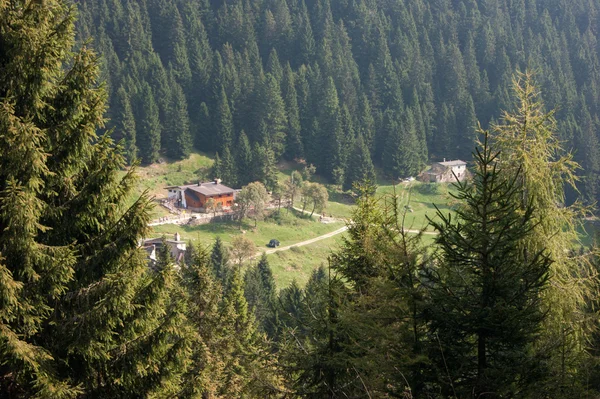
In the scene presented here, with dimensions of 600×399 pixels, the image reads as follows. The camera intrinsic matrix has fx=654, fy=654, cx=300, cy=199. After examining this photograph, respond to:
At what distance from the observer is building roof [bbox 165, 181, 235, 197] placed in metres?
85.4

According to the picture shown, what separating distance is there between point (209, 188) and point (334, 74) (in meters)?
57.7

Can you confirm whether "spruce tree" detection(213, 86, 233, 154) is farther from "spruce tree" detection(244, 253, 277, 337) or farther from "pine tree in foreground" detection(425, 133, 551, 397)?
"pine tree in foreground" detection(425, 133, 551, 397)

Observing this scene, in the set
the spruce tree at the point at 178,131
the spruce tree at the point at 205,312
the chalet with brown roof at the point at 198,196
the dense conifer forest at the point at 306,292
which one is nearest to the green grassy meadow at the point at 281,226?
the spruce tree at the point at 178,131

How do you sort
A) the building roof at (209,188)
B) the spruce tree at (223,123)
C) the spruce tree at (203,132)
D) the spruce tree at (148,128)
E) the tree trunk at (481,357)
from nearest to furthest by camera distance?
the tree trunk at (481,357)
the building roof at (209,188)
the spruce tree at (148,128)
the spruce tree at (223,123)
the spruce tree at (203,132)

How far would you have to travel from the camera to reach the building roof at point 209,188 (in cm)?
8536

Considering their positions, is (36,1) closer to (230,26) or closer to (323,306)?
(323,306)

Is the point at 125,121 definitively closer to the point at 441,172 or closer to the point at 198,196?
the point at 198,196

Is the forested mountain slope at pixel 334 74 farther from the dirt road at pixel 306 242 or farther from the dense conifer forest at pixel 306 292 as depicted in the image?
the dense conifer forest at pixel 306 292

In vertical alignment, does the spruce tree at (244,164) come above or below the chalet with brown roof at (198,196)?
above

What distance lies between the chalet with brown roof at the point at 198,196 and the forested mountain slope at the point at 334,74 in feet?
21.7

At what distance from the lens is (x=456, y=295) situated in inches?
354

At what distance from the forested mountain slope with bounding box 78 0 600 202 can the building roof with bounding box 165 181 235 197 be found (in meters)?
4.93

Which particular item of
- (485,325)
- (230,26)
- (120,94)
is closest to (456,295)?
(485,325)

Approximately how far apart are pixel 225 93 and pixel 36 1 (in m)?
110
